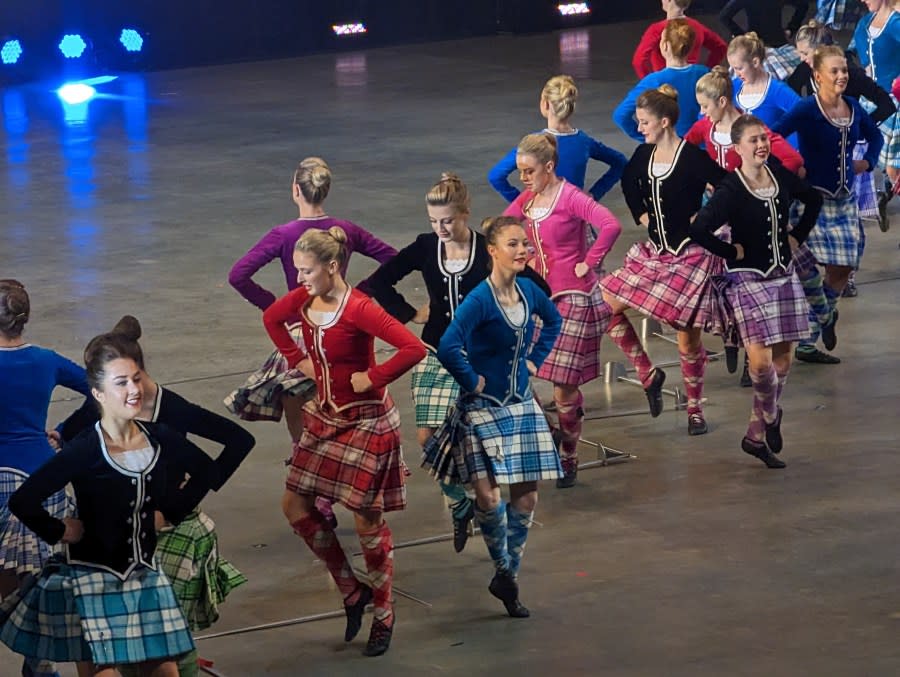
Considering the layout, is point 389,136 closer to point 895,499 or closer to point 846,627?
point 895,499

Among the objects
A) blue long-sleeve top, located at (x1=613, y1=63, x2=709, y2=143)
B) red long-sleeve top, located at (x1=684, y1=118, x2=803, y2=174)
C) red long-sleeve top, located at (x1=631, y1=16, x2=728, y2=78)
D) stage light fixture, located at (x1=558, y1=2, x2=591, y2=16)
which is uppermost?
stage light fixture, located at (x1=558, y1=2, x2=591, y2=16)

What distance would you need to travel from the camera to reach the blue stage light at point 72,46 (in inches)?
807

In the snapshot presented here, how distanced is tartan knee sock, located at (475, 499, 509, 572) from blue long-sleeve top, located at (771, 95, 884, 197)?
382 centimetres

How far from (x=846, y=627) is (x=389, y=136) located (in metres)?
11.0

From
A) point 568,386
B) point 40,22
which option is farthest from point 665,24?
point 40,22

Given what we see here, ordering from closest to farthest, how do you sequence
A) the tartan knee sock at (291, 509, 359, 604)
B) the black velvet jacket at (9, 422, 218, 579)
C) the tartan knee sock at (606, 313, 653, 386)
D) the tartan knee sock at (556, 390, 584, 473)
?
the black velvet jacket at (9, 422, 218, 579)
the tartan knee sock at (291, 509, 359, 604)
the tartan knee sock at (556, 390, 584, 473)
the tartan knee sock at (606, 313, 653, 386)

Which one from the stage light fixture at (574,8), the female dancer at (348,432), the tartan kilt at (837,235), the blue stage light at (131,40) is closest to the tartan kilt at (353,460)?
the female dancer at (348,432)

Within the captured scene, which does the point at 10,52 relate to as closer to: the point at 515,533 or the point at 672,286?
the point at 672,286

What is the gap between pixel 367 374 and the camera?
5.90m

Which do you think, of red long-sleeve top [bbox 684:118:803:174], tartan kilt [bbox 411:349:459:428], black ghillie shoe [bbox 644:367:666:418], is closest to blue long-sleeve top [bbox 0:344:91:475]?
tartan kilt [bbox 411:349:459:428]

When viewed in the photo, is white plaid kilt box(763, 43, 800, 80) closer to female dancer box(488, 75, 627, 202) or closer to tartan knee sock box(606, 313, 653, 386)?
female dancer box(488, 75, 627, 202)

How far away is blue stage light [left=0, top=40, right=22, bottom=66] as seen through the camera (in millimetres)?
20234

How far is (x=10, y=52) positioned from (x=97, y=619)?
16566 millimetres

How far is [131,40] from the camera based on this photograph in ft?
68.2
